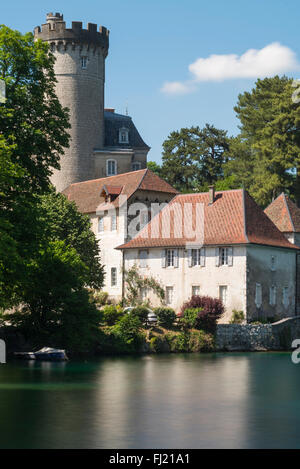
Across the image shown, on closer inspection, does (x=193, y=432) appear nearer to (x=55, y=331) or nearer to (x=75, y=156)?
(x=55, y=331)

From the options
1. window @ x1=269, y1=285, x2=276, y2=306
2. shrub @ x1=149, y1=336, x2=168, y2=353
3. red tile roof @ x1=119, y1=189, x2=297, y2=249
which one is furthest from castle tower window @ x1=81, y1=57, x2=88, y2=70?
shrub @ x1=149, y1=336, x2=168, y2=353

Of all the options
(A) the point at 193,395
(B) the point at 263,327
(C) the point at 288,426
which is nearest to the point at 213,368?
(A) the point at 193,395

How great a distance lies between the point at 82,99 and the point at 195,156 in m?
15.8

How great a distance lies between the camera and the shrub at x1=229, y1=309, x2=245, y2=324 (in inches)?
1949

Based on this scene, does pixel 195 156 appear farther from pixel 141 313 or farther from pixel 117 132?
pixel 141 313

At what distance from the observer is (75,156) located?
7512 centimetres

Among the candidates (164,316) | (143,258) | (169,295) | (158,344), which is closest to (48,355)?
(158,344)

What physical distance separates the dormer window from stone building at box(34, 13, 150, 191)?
80.5 inches

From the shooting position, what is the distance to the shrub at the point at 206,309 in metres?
47.1

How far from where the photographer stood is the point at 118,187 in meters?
62.4

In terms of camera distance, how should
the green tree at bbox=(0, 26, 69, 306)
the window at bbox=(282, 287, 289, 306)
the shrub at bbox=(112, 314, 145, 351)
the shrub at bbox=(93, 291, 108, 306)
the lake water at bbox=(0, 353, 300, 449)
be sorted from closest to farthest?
the lake water at bbox=(0, 353, 300, 449) → the green tree at bbox=(0, 26, 69, 306) → the shrub at bbox=(112, 314, 145, 351) → the window at bbox=(282, 287, 289, 306) → the shrub at bbox=(93, 291, 108, 306)

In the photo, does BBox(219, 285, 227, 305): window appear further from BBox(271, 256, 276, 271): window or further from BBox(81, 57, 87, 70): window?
BBox(81, 57, 87, 70): window

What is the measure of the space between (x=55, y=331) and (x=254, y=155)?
1699 inches

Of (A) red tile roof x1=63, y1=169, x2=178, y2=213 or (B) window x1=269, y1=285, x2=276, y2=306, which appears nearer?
(B) window x1=269, y1=285, x2=276, y2=306
